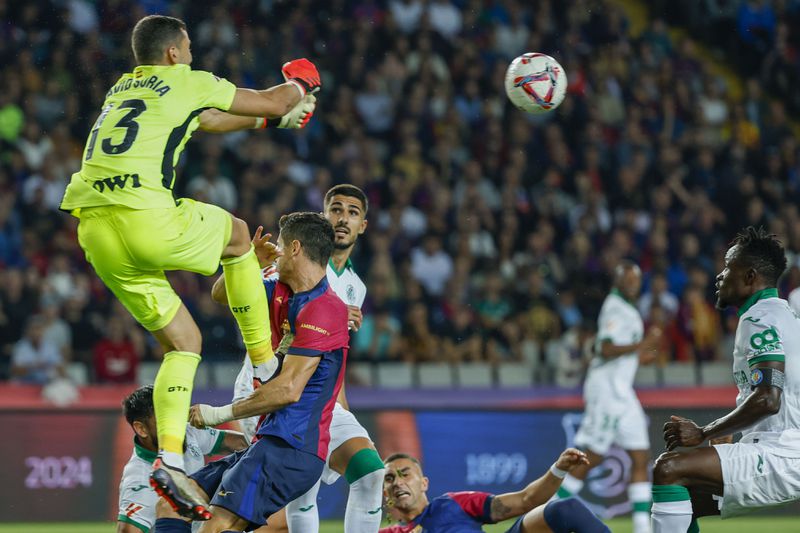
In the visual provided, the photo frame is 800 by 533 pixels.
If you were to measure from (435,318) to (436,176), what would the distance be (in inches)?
95.9

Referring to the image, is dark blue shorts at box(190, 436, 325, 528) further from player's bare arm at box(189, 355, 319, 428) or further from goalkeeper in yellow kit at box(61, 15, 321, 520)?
goalkeeper in yellow kit at box(61, 15, 321, 520)

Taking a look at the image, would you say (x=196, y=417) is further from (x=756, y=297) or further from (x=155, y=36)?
(x=756, y=297)

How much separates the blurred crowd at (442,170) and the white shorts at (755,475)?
5951mm

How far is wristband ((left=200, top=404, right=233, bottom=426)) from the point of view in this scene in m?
5.80

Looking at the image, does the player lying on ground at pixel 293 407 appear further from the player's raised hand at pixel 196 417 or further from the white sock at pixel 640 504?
the white sock at pixel 640 504

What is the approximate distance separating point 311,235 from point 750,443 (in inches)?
95.5

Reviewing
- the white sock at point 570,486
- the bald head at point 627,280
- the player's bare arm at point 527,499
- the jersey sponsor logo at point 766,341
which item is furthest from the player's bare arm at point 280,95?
the bald head at point 627,280

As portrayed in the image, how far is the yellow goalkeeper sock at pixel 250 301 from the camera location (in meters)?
6.36

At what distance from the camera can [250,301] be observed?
20.9 ft

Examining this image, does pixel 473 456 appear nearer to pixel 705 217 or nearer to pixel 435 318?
pixel 435 318

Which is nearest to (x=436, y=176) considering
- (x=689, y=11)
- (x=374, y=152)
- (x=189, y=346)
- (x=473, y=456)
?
(x=374, y=152)

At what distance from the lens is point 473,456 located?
37.1 feet

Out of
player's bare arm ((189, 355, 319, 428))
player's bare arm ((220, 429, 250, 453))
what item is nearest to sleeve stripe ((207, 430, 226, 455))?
player's bare arm ((220, 429, 250, 453))

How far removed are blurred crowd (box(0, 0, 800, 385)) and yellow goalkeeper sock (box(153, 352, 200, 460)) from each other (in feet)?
18.6
